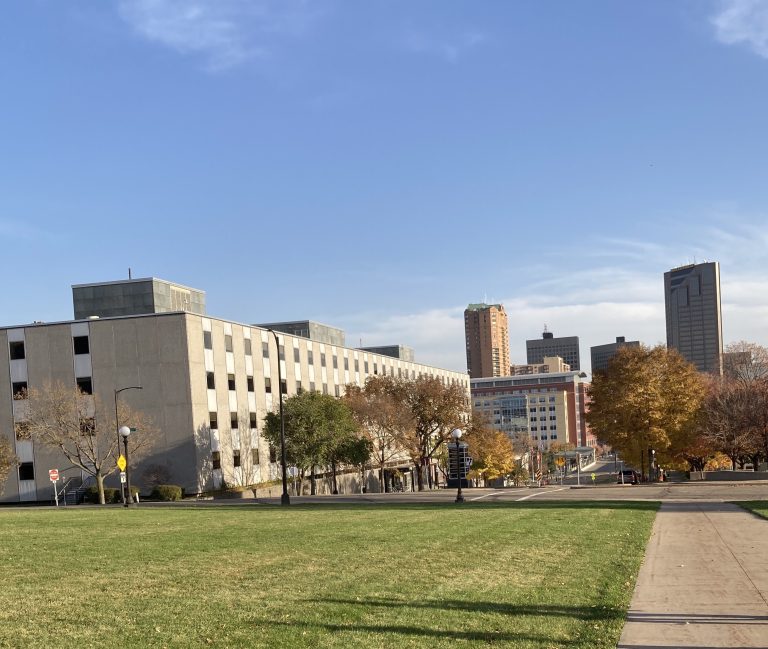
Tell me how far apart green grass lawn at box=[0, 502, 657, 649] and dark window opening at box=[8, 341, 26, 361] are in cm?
4844

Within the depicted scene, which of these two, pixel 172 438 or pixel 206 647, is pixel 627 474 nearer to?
pixel 172 438

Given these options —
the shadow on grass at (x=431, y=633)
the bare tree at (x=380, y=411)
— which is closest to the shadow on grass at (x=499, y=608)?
the shadow on grass at (x=431, y=633)

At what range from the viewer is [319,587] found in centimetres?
1195

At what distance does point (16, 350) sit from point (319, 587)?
61.6 m

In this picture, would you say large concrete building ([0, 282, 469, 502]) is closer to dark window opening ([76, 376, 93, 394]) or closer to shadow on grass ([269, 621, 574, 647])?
dark window opening ([76, 376, 93, 394])

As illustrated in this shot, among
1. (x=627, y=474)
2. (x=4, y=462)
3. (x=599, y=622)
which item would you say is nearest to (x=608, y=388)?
(x=627, y=474)

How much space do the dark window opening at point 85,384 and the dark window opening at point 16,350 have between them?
551 centimetres

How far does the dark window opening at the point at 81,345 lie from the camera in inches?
2562

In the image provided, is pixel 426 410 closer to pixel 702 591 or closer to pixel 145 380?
pixel 145 380

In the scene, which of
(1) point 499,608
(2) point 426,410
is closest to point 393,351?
(2) point 426,410

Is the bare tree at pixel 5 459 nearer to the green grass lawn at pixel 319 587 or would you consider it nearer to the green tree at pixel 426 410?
the green tree at pixel 426 410

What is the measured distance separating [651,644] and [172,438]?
191 ft

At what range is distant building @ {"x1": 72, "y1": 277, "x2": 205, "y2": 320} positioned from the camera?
3051 inches

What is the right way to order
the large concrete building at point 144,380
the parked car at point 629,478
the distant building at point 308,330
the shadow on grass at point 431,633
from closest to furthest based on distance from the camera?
the shadow on grass at point 431,633 → the large concrete building at point 144,380 → the parked car at point 629,478 → the distant building at point 308,330
